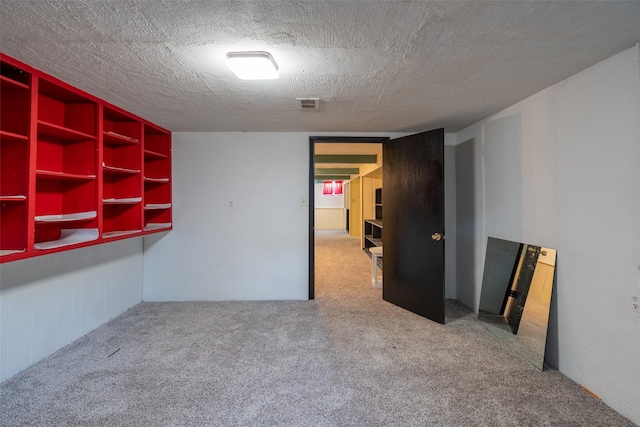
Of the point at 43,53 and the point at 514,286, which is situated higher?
the point at 43,53

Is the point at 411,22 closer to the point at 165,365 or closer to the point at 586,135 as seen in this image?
the point at 586,135

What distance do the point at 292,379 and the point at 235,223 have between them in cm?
201

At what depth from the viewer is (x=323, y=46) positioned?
4.84ft

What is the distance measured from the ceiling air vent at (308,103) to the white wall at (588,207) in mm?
1714

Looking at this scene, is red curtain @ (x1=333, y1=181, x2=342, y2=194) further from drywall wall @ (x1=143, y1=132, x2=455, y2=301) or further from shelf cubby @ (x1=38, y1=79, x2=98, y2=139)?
shelf cubby @ (x1=38, y1=79, x2=98, y2=139)

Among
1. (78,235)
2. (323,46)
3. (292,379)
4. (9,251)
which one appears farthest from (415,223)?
(9,251)

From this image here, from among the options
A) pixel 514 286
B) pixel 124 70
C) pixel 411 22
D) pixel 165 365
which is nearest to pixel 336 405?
pixel 165 365

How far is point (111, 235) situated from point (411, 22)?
2.80 metres

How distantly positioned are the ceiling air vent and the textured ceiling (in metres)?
0.07

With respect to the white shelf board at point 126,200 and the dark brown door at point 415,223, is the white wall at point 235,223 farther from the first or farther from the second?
the dark brown door at point 415,223

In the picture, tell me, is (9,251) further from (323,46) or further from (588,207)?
(588,207)

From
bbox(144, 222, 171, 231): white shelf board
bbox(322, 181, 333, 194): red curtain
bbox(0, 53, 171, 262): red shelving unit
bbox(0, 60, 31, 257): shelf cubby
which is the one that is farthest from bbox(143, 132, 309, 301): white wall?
bbox(322, 181, 333, 194): red curtain

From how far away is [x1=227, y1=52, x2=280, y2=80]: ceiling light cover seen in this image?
1.52m

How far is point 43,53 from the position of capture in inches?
60.9
